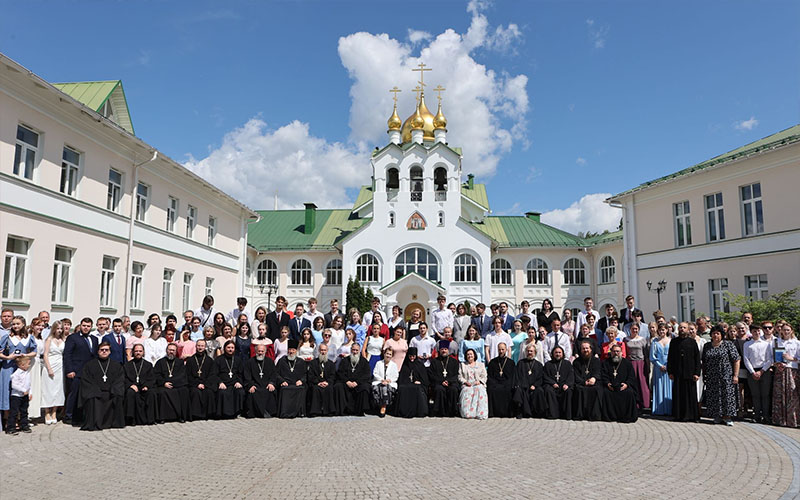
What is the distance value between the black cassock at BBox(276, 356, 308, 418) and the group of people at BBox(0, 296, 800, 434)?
2cm

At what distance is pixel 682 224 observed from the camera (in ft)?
70.1

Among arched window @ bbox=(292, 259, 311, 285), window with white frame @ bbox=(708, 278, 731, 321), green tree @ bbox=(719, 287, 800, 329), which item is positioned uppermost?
arched window @ bbox=(292, 259, 311, 285)

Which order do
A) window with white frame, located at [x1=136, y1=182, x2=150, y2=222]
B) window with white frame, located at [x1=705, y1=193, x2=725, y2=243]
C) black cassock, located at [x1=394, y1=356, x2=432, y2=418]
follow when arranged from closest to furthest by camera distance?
black cassock, located at [x1=394, y1=356, x2=432, y2=418], window with white frame, located at [x1=136, y1=182, x2=150, y2=222], window with white frame, located at [x1=705, y1=193, x2=725, y2=243]

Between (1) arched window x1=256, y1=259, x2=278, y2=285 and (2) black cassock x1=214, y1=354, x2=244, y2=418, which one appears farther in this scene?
(1) arched window x1=256, y1=259, x2=278, y2=285

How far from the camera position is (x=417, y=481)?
569 cm

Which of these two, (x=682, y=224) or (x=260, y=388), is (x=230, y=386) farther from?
(x=682, y=224)

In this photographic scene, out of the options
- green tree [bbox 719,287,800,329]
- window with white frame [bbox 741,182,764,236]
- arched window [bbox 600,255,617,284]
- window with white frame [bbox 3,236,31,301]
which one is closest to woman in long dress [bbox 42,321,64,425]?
window with white frame [bbox 3,236,31,301]

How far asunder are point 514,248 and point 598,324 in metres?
23.3

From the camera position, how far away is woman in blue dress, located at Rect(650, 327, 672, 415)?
32.8ft

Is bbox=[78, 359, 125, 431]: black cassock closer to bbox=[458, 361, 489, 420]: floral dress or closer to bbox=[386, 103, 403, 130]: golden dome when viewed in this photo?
bbox=[458, 361, 489, 420]: floral dress

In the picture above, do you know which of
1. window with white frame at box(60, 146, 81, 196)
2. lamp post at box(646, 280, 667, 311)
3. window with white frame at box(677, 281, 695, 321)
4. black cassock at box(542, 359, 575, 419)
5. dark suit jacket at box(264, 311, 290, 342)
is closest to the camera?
black cassock at box(542, 359, 575, 419)

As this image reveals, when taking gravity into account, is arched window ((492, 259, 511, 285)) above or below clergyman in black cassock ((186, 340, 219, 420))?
above

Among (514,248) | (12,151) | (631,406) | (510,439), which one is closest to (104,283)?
(12,151)

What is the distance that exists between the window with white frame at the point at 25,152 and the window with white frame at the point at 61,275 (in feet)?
6.54
